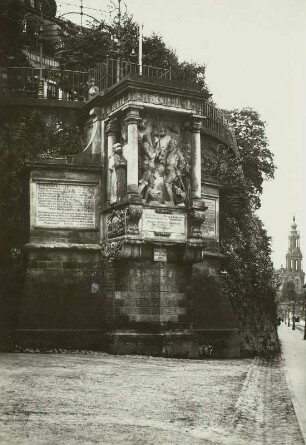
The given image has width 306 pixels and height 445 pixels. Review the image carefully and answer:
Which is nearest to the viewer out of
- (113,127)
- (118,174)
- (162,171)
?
(118,174)

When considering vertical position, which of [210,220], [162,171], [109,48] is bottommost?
[210,220]

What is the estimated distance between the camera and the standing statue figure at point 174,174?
774 inches

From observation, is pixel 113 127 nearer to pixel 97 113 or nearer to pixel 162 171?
pixel 97 113

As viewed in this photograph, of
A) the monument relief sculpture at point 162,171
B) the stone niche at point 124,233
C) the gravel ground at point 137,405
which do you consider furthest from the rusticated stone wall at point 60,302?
the gravel ground at point 137,405

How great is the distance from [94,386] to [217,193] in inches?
504

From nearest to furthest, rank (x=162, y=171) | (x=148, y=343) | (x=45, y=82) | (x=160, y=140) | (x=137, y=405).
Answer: (x=137, y=405), (x=148, y=343), (x=162, y=171), (x=160, y=140), (x=45, y=82)

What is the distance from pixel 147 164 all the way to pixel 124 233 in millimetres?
2046

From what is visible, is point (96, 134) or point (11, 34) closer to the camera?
point (96, 134)

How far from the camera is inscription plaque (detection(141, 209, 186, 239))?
1903 cm

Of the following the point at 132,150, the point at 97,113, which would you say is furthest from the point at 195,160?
the point at 97,113

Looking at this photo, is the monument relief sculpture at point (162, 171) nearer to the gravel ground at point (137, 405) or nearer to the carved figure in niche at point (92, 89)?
the carved figure in niche at point (92, 89)

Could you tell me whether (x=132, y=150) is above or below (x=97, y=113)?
below

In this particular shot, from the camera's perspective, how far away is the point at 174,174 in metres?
19.8

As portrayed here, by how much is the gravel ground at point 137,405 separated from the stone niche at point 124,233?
3.16 m
